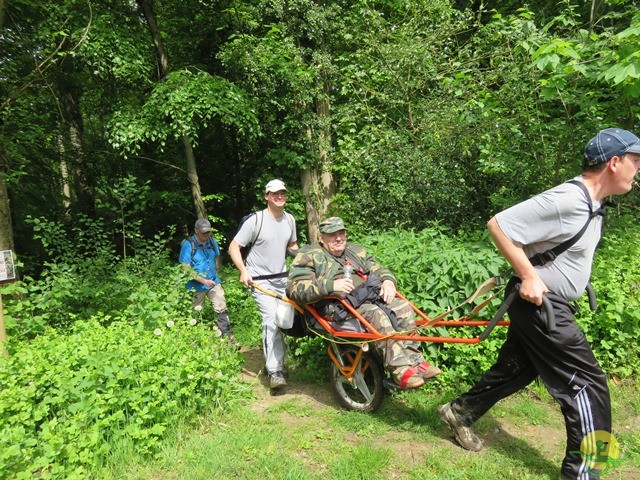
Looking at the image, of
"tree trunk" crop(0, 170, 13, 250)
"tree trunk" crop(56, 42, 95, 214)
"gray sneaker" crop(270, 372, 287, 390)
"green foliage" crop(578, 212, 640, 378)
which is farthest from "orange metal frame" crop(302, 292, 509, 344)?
"tree trunk" crop(56, 42, 95, 214)

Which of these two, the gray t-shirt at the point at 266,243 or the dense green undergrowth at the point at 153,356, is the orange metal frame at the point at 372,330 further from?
the gray t-shirt at the point at 266,243

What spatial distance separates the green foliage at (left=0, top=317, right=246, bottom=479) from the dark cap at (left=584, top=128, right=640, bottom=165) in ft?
10.2

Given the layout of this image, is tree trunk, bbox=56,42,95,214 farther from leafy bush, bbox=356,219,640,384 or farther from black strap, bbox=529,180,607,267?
black strap, bbox=529,180,607,267

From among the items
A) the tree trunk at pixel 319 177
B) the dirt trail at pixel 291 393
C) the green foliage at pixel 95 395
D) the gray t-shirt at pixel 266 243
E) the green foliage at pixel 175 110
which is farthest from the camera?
the tree trunk at pixel 319 177

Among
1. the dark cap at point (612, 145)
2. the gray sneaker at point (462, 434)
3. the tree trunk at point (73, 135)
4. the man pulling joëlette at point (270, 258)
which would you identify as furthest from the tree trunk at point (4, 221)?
the dark cap at point (612, 145)

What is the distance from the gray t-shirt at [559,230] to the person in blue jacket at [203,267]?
4.04 m

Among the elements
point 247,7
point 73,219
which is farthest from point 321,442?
point 73,219

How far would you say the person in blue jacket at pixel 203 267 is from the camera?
17.6 feet

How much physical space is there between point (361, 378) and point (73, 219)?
9999 mm

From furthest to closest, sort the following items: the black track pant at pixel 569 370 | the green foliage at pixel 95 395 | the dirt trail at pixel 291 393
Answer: the dirt trail at pixel 291 393
the green foliage at pixel 95 395
the black track pant at pixel 569 370

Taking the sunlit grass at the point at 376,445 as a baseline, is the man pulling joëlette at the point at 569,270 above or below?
above

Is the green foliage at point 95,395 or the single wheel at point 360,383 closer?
the green foliage at point 95,395

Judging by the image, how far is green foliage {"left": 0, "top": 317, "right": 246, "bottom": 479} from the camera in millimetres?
2500

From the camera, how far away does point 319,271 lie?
3.56 meters
